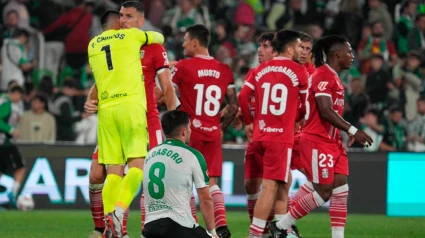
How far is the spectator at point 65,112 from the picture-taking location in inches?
848

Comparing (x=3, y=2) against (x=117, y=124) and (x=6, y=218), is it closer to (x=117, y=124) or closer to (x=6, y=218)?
(x=6, y=218)

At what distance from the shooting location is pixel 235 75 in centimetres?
2272

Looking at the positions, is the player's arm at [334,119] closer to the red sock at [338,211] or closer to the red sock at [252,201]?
the red sock at [338,211]

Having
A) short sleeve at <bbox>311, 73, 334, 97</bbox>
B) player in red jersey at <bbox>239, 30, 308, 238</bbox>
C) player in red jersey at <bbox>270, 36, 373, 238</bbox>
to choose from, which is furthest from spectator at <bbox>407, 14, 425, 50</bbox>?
short sleeve at <bbox>311, 73, 334, 97</bbox>

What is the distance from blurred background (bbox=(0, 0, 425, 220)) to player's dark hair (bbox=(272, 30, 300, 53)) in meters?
6.55

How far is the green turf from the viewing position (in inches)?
589

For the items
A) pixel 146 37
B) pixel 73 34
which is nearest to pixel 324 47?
pixel 146 37

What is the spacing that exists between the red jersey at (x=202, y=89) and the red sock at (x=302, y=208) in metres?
1.79

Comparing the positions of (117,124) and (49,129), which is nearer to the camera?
(117,124)

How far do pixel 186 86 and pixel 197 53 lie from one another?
428 mm

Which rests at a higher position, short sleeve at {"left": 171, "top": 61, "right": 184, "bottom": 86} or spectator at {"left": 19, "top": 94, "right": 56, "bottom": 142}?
short sleeve at {"left": 171, "top": 61, "right": 184, "bottom": 86}

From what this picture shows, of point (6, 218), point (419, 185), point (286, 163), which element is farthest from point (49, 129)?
point (286, 163)

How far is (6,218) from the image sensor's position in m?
17.2

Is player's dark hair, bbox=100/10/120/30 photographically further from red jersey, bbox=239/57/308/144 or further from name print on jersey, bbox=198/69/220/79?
red jersey, bbox=239/57/308/144
